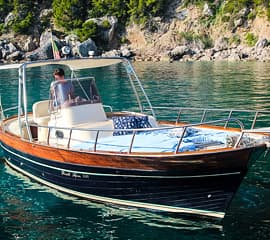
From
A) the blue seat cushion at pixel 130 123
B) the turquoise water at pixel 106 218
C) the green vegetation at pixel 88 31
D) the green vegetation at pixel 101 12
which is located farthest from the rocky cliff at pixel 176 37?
the turquoise water at pixel 106 218

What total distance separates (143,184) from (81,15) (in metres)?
70.9

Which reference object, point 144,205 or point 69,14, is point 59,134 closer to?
point 144,205

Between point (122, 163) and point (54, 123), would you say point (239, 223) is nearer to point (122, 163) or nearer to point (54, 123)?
point (122, 163)

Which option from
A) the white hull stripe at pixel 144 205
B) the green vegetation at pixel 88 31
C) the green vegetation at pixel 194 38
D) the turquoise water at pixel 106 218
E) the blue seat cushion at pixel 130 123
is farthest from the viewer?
the green vegetation at pixel 88 31

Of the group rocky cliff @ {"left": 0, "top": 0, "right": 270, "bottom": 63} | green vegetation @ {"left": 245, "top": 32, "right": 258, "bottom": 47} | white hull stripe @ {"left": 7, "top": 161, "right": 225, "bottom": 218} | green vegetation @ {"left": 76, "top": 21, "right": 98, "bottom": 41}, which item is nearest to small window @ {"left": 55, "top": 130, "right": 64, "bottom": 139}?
white hull stripe @ {"left": 7, "top": 161, "right": 225, "bottom": 218}

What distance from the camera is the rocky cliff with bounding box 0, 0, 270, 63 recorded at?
6425 centimetres

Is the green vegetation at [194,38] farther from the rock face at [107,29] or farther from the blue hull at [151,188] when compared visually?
the blue hull at [151,188]

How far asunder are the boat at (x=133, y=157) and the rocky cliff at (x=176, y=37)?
160 feet

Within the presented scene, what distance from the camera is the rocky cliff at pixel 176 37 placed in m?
64.2

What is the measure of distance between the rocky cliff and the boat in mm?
48871

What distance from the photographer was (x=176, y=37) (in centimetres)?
7075

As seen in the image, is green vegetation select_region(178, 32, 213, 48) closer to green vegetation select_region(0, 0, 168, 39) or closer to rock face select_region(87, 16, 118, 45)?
green vegetation select_region(0, 0, 168, 39)

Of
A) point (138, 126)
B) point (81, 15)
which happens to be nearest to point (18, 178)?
point (138, 126)

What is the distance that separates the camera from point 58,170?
1208cm
